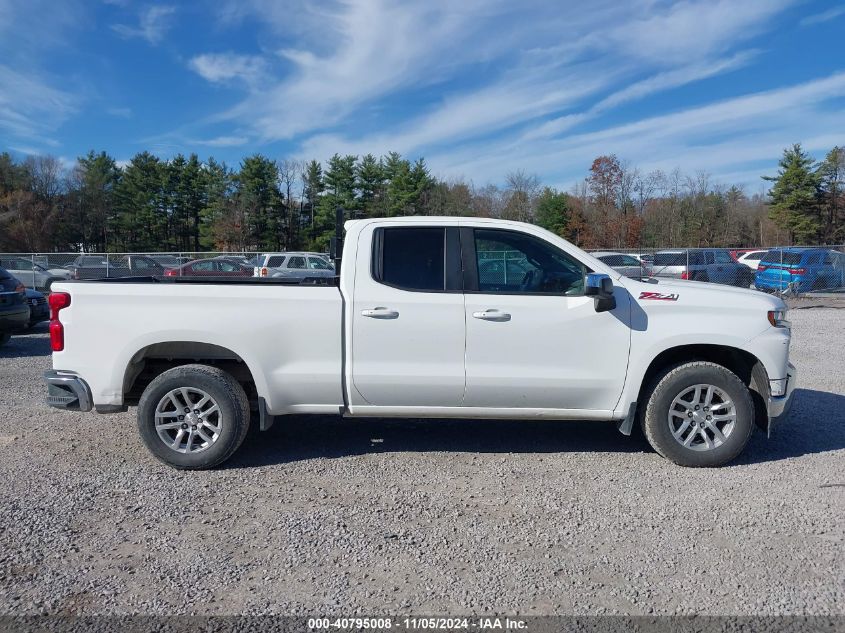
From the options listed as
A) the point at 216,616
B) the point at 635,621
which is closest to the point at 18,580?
the point at 216,616

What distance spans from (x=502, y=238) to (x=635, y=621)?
9.88 feet

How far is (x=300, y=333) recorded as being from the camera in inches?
193

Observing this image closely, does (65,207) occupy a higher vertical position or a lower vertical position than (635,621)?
higher

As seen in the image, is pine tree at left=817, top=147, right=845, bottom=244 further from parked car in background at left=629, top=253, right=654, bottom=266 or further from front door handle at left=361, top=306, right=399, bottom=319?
front door handle at left=361, top=306, right=399, bottom=319

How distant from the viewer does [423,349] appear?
4906 mm

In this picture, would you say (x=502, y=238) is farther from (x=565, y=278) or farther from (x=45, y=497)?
(x=45, y=497)

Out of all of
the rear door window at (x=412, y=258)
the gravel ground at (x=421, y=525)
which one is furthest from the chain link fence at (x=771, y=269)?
the rear door window at (x=412, y=258)

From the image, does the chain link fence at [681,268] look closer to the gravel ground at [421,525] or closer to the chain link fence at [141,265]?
the chain link fence at [141,265]

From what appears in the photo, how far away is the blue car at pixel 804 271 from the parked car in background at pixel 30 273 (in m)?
26.8

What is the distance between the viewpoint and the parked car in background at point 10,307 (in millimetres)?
10750

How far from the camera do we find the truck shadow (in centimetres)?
544

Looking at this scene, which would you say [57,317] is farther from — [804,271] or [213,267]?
[804,271]

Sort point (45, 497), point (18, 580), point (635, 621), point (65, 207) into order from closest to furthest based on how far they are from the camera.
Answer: point (635, 621)
point (18, 580)
point (45, 497)
point (65, 207)

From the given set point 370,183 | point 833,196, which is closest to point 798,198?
point 833,196
